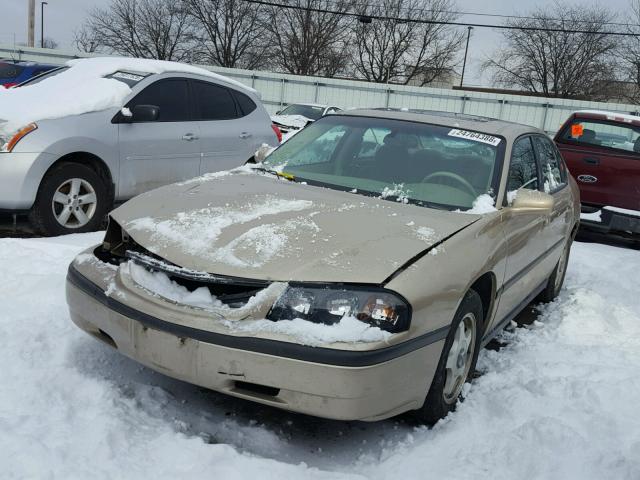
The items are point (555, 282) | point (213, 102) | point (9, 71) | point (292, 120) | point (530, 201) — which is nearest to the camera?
point (530, 201)

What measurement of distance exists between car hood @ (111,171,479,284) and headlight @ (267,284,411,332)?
5 centimetres

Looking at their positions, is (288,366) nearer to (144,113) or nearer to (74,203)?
(74,203)

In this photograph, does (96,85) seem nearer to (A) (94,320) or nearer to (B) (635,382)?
(A) (94,320)

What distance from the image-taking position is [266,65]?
44.2 metres

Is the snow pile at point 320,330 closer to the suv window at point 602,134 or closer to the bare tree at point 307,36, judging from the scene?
the suv window at point 602,134

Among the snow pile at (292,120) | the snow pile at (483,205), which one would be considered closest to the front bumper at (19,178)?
the snow pile at (483,205)

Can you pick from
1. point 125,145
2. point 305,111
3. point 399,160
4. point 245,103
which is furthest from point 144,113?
point 305,111

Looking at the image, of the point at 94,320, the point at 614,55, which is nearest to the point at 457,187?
the point at 94,320

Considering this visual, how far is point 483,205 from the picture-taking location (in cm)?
347

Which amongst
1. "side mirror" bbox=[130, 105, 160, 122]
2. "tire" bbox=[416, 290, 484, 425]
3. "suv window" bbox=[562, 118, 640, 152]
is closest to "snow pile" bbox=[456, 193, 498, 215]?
"tire" bbox=[416, 290, 484, 425]

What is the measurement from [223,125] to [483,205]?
170 inches

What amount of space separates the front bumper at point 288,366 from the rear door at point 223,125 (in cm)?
437

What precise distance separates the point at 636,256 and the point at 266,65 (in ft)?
129

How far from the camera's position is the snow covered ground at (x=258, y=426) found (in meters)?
2.43
